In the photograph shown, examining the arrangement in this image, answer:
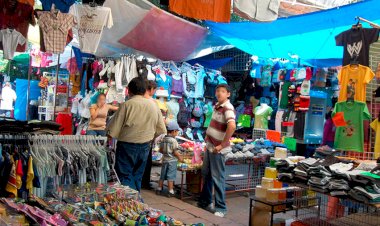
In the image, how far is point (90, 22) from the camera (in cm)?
570

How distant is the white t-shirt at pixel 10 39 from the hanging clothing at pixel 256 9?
11.5ft

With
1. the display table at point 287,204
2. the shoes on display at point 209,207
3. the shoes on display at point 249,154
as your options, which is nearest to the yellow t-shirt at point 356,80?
the display table at point 287,204

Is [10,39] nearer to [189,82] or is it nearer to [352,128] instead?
[189,82]

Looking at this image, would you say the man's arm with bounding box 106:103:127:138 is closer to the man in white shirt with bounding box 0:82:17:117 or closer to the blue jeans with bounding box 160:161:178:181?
the blue jeans with bounding box 160:161:178:181

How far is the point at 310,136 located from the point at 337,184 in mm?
5835

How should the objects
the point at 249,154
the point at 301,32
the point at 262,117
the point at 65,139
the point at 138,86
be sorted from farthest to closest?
the point at 262,117 < the point at 249,154 < the point at 301,32 < the point at 138,86 < the point at 65,139

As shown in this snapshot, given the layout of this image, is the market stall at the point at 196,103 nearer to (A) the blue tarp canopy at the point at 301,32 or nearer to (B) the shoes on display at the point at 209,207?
(A) the blue tarp canopy at the point at 301,32

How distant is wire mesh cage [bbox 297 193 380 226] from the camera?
12.7 feet

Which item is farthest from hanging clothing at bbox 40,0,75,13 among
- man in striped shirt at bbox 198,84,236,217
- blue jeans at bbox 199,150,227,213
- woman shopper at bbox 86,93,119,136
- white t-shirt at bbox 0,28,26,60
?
blue jeans at bbox 199,150,227,213

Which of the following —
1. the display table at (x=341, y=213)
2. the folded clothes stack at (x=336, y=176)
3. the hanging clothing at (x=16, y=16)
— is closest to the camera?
the folded clothes stack at (x=336, y=176)

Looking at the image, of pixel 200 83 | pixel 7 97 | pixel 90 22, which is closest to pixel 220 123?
pixel 90 22

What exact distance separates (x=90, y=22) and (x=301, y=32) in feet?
11.5

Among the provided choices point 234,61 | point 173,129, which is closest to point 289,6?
point 234,61

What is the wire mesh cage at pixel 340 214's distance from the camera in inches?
153
